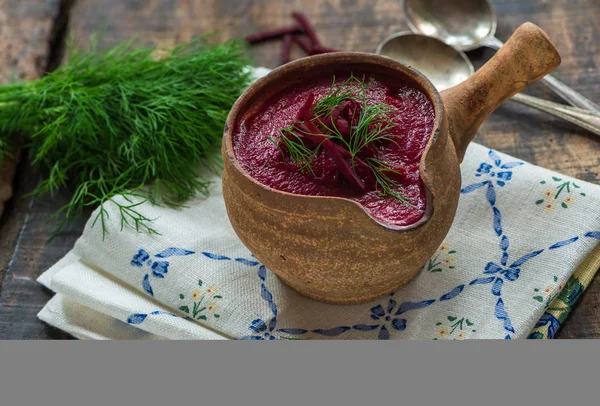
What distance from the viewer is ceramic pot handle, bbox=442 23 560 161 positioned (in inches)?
49.6

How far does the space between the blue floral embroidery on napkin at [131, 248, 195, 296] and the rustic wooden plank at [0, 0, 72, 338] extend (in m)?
0.20

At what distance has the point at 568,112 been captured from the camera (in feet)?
5.27

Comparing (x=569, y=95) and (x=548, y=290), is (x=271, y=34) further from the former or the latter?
(x=548, y=290)

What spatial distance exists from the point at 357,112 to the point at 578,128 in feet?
2.31

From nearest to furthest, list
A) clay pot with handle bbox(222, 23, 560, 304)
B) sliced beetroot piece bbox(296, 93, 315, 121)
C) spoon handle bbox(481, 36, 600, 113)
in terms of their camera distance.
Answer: clay pot with handle bbox(222, 23, 560, 304) → sliced beetroot piece bbox(296, 93, 315, 121) → spoon handle bbox(481, 36, 600, 113)

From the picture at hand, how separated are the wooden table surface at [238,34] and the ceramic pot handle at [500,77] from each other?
0.36 m

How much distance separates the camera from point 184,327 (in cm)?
131

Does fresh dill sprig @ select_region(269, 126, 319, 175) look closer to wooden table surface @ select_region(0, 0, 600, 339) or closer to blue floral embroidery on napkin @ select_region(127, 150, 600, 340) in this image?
blue floral embroidery on napkin @ select_region(127, 150, 600, 340)

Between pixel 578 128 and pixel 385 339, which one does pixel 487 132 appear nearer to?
pixel 578 128

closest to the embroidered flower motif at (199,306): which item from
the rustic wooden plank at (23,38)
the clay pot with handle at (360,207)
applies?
the clay pot with handle at (360,207)

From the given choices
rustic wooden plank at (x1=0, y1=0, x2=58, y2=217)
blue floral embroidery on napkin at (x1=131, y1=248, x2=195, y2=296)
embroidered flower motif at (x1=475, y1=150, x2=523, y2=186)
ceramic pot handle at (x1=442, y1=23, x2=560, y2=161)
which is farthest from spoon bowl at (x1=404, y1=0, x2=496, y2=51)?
rustic wooden plank at (x1=0, y1=0, x2=58, y2=217)

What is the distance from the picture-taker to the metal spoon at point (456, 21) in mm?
1841

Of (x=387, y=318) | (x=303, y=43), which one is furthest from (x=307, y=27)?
(x=387, y=318)

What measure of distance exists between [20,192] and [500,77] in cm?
113
